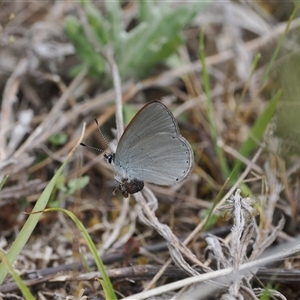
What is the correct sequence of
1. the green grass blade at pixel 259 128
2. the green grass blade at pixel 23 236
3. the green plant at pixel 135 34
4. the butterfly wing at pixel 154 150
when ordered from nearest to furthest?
the green grass blade at pixel 23 236 → the butterfly wing at pixel 154 150 → the green grass blade at pixel 259 128 → the green plant at pixel 135 34

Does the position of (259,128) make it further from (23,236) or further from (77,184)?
(23,236)

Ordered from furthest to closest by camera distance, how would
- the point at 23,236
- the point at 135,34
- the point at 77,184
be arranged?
the point at 135,34 < the point at 77,184 < the point at 23,236

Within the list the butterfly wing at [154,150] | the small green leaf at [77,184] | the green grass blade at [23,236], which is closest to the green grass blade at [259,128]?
the butterfly wing at [154,150]

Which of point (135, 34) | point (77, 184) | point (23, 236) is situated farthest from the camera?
point (135, 34)

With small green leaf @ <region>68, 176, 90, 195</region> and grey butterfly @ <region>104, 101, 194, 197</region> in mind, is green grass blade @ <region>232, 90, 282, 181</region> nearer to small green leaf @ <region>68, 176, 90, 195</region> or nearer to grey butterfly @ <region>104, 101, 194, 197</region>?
grey butterfly @ <region>104, 101, 194, 197</region>

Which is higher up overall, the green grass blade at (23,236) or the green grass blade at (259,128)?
the green grass blade at (23,236)

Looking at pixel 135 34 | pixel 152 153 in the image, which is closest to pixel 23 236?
pixel 152 153

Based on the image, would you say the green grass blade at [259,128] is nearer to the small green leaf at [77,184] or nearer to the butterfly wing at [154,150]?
the butterfly wing at [154,150]

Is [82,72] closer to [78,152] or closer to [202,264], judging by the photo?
[78,152]

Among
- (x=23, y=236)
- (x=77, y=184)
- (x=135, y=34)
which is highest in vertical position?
(x=135, y=34)
